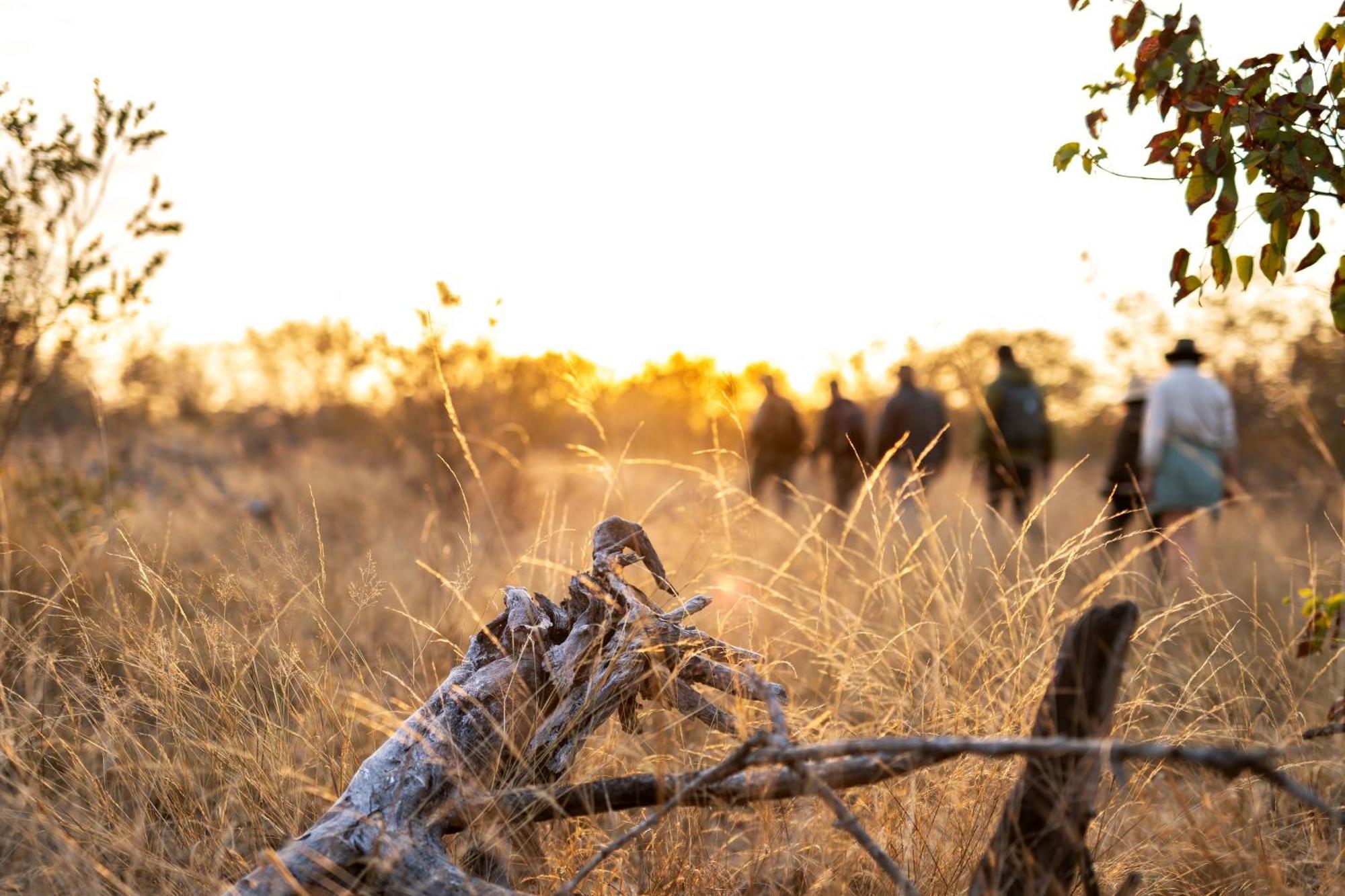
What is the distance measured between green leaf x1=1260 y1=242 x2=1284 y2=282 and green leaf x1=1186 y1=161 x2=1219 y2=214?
0.16m

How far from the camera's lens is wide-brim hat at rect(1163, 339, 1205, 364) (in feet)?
18.0

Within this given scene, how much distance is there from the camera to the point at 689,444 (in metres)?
25.8

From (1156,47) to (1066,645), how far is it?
1.25 metres

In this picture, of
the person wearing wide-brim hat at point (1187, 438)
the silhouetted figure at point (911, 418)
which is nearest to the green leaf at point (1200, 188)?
the person wearing wide-brim hat at point (1187, 438)

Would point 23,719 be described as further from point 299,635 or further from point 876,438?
point 876,438

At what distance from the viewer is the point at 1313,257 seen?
192 cm

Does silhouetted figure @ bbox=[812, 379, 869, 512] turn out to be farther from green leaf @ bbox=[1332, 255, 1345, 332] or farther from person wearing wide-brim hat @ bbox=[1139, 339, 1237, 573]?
green leaf @ bbox=[1332, 255, 1345, 332]

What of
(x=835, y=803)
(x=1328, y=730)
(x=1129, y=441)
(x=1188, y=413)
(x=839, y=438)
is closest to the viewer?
→ (x=835, y=803)

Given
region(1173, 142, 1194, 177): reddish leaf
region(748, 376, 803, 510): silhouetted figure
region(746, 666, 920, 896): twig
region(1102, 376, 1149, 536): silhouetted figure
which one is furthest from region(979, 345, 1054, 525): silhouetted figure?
region(746, 666, 920, 896): twig

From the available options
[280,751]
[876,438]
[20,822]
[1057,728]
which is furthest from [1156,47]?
[876,438]

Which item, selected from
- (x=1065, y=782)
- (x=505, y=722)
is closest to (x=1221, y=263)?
(x=1065, y=782)

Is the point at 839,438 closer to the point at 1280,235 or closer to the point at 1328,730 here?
the point at 1280,235

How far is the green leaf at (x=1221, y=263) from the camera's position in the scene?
6.32 feet

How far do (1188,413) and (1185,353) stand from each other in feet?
1.19
